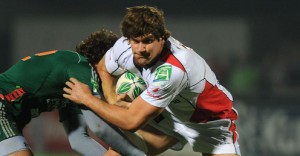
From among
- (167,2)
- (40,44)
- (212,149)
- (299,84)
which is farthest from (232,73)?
(212,149)

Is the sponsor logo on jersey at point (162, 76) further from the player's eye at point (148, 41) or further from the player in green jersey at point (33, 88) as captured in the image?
the player in green jersey at point (33, 88)

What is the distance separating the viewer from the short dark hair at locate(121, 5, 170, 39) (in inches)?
168

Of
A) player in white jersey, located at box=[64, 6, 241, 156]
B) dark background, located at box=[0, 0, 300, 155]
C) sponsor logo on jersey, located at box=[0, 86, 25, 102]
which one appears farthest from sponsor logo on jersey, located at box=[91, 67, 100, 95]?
dark background, located at box=[0, 0, 300, 155]

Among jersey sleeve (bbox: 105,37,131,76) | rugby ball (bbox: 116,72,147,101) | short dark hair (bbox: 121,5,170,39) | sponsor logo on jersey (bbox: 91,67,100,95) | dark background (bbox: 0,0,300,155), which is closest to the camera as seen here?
short dark hair (bbox: 121,5,170,39)

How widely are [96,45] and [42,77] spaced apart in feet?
1.87

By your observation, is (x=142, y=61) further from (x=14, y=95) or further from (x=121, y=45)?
(x=14, y=95)

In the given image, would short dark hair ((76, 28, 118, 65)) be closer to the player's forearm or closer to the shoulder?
the shoulder

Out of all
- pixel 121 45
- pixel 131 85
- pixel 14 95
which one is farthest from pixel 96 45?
pixel 14 95

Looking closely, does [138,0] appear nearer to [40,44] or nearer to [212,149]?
[40,44]

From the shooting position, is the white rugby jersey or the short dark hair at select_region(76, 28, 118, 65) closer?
the white rugby jersey

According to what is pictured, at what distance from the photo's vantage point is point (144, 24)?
169 inches

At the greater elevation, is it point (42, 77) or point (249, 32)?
point (42, 77)

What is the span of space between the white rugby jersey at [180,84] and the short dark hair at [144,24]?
0.57ft

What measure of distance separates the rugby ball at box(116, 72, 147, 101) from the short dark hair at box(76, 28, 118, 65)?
0.76ft
